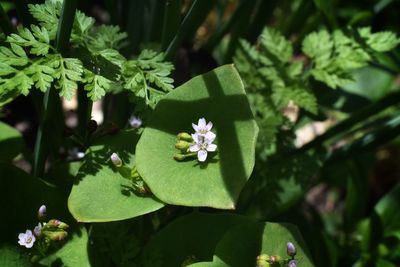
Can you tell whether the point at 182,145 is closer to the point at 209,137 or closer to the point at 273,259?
the point at 209,137

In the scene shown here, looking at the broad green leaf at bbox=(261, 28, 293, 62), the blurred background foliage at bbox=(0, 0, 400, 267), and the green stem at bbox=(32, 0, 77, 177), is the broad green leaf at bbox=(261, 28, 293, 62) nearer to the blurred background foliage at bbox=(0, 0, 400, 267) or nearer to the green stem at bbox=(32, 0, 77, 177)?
the blurred background foliage at bbox=(0, 0, 400, 267)

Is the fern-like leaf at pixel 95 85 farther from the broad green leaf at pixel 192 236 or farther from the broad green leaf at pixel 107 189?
the broad green leaf at pixel 192 236

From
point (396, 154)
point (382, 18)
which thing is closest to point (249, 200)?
point (396, 154)

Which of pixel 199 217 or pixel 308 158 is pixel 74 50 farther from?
pixel 308 158

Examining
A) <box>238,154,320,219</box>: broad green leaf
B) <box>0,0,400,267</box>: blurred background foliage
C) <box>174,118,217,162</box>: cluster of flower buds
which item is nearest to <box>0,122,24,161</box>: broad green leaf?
<box>0,0,400,267</box>: blurred background foliage

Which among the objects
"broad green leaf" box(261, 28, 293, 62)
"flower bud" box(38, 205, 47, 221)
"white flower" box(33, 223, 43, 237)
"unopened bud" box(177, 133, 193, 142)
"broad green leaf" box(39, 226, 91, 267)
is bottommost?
"broad green leaf" box(39, 226, 91, 267)

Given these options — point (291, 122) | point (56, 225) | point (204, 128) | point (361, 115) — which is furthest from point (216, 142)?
point (361, 115)
